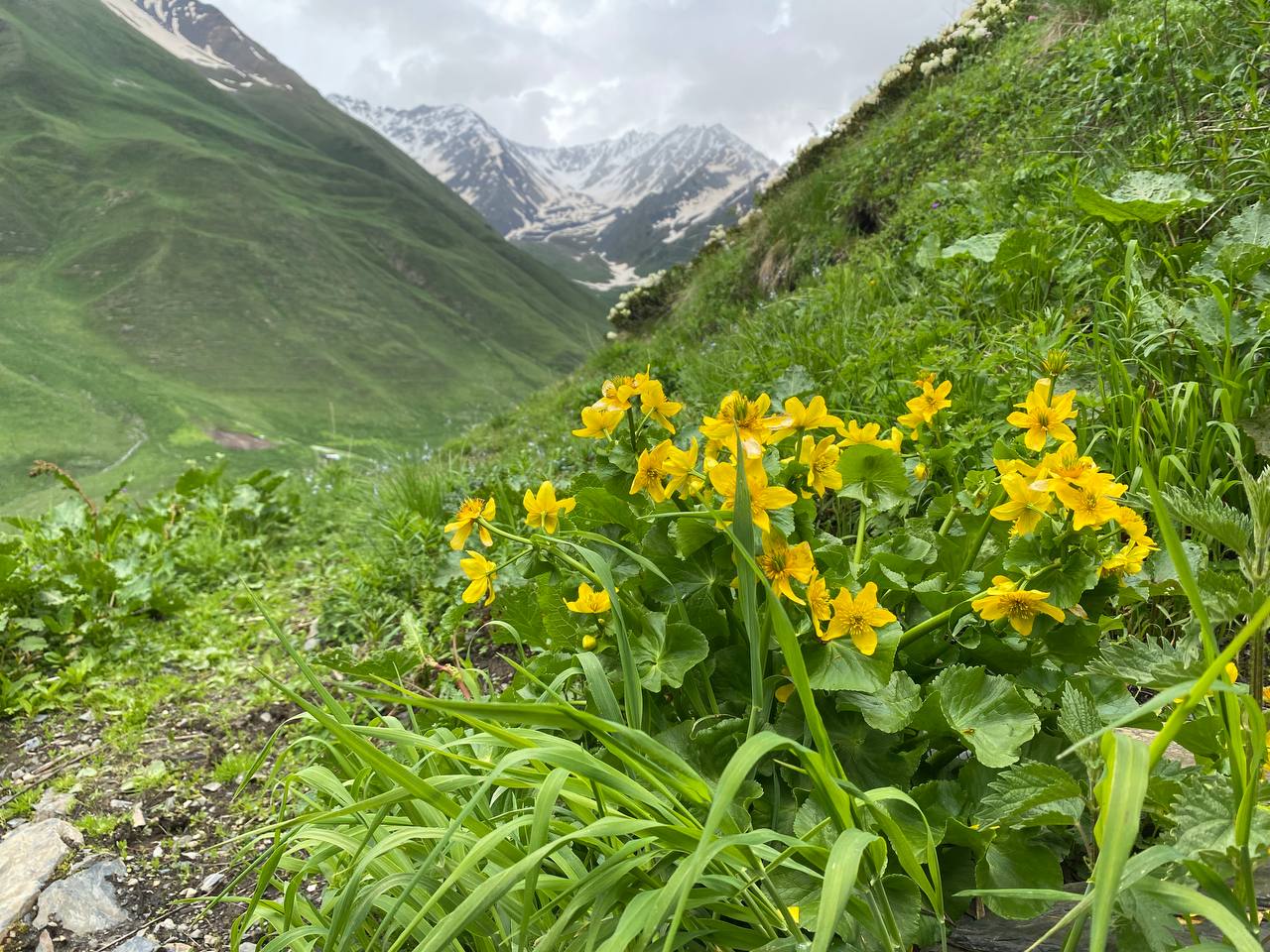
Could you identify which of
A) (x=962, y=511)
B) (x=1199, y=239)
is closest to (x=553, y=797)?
(x=962, y=511)

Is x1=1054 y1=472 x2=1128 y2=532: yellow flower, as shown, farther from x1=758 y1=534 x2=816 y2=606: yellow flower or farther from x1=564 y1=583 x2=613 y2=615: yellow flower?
x1=564 y1=583 x2=613 y2=615: yellow flower

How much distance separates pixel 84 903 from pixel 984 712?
2.58 meters

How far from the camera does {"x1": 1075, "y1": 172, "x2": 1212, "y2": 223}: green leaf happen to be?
227 centimetres

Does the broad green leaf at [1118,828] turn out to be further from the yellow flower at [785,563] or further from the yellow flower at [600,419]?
the yellow flower at [600,419]

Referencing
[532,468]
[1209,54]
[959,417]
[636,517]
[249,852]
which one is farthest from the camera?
[532,468]

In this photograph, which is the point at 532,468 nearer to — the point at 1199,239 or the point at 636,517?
the point at 636,517

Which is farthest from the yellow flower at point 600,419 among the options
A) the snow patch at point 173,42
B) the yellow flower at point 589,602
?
the snow patch at point 173,42

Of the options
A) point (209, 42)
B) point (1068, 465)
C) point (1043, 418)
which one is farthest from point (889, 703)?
point (209, 42)

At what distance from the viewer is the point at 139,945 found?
1.84m

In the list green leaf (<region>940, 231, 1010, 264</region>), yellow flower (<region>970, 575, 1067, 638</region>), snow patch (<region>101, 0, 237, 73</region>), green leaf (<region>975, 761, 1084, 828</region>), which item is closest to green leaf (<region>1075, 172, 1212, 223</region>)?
green leaf (<region>940, 231, 1010, 264</region>)

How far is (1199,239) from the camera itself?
2387 mm

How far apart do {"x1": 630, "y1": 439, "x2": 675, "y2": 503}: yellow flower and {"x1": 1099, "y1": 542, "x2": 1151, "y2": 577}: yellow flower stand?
30.1 inches

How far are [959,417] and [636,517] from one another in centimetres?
165

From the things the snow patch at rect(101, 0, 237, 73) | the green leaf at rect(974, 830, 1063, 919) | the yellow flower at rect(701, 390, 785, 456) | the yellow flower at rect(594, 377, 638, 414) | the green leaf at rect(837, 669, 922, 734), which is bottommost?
the green leaf at rect(974, 830, 1063, 919)
